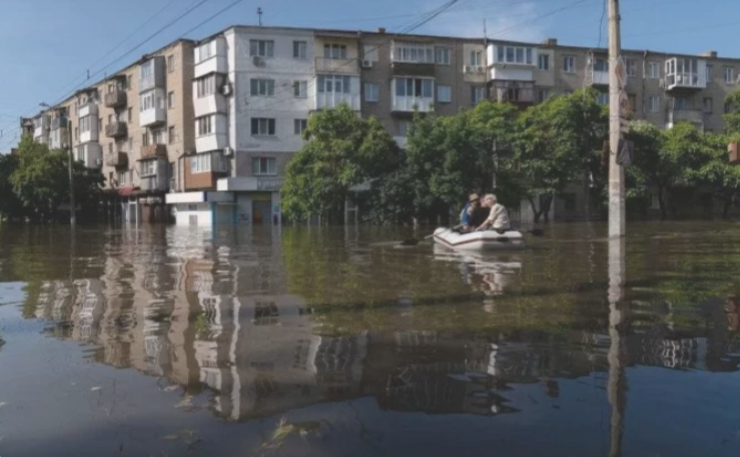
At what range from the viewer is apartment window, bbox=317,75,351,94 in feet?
179

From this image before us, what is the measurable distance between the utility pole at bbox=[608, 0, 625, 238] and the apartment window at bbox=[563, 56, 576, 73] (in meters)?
42.3

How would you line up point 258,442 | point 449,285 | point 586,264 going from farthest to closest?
point 586,264
point 449,285
point 258,442

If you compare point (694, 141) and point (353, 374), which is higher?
point (694, 141)

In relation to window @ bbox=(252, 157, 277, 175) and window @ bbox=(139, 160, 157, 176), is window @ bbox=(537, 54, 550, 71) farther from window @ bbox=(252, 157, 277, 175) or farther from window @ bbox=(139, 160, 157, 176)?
window @ bbox=(139, 160, 157, 176)

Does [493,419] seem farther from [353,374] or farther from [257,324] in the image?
[257,324]

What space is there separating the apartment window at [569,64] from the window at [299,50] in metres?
23.6

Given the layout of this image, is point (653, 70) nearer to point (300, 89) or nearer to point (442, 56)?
point (442, 56)

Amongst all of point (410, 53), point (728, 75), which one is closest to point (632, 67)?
point (728, 75)

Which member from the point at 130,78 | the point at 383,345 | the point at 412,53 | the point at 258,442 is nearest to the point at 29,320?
the point at 383,345

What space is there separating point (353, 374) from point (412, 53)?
5343 cm

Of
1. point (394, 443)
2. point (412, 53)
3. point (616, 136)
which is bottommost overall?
point (394, 443)

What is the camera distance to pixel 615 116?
20297mm

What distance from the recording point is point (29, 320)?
7.91m

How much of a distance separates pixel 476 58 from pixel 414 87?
6841mm
